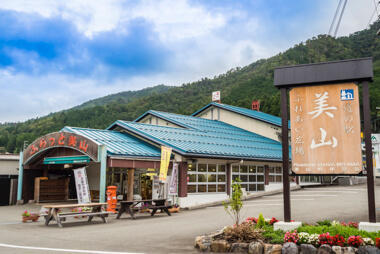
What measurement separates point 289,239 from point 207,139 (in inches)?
645

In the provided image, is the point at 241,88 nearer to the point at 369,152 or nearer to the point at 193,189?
the point at 193,189

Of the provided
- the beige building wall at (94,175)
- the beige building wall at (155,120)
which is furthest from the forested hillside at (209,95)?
the beige building wall at (94,175)

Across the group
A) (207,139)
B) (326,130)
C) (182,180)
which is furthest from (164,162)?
(326,130)

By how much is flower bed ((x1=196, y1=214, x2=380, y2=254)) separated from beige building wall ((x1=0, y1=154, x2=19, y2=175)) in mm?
20993

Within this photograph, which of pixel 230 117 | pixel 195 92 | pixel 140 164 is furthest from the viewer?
pixel 195 92

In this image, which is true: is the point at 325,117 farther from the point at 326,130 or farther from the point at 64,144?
the point at 64,144

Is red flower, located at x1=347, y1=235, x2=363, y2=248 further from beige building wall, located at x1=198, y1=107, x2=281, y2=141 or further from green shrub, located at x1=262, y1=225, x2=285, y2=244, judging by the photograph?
beige building wall, located at x1=198, y1=107, x2=281, y2=141

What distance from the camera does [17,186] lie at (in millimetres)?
23156

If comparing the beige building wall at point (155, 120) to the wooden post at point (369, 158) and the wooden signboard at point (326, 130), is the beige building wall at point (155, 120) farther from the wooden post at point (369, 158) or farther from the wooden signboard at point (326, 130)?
the wooden post at point (369, 158)

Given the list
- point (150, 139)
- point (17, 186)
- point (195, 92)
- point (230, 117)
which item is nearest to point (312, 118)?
point (150, 139)

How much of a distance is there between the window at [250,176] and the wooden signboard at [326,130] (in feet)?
45.1

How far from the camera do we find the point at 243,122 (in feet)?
108

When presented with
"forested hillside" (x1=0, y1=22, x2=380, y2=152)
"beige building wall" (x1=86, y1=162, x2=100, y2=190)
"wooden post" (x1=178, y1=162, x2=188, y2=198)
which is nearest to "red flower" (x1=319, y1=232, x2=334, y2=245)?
"wooden post" (x1=178, y1=162, x2=188, y2=198)

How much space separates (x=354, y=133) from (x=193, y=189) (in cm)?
1255
